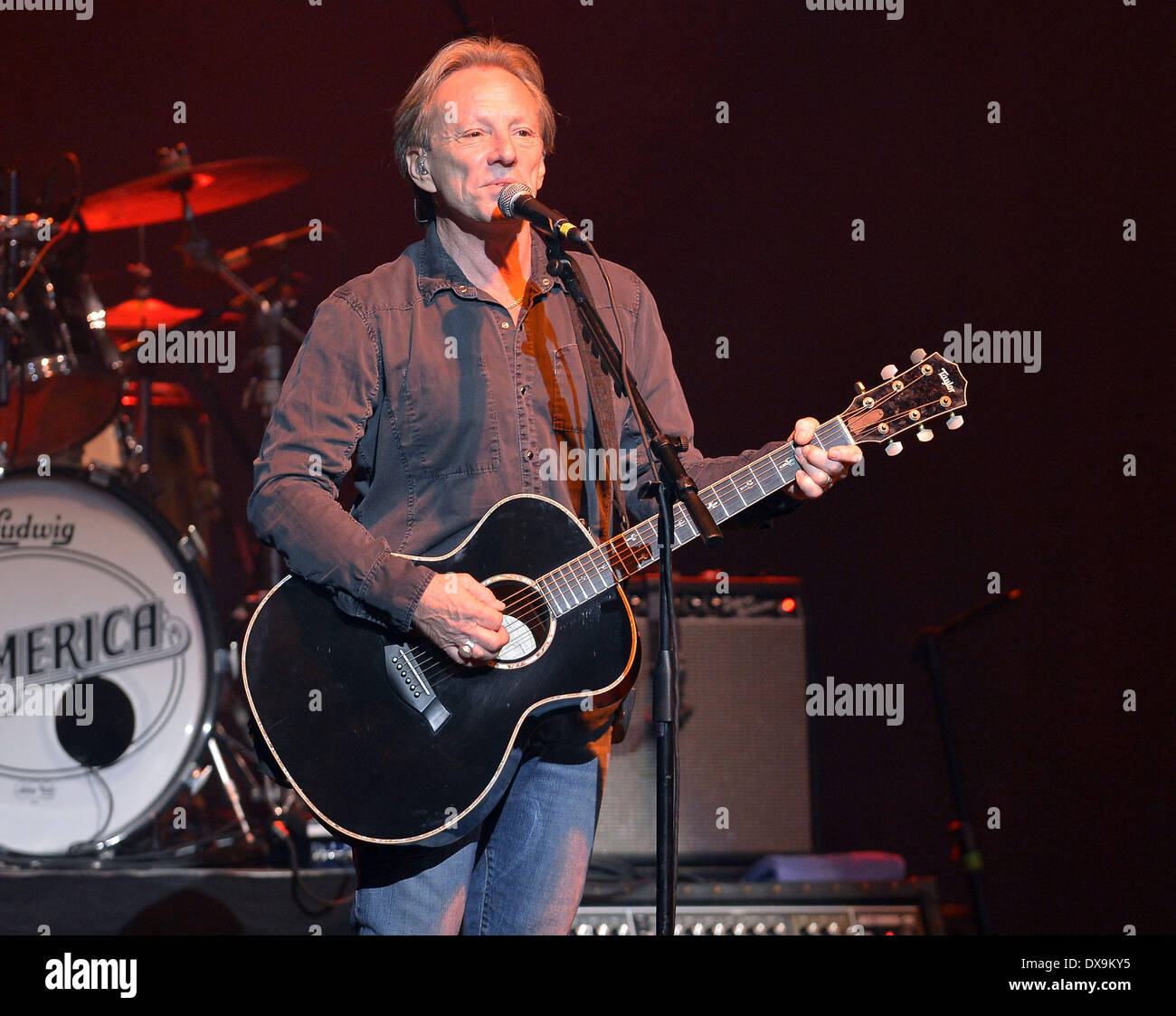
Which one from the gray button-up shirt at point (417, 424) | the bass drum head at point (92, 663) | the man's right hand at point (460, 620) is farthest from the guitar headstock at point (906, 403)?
the bass drum head at point (92, 663)

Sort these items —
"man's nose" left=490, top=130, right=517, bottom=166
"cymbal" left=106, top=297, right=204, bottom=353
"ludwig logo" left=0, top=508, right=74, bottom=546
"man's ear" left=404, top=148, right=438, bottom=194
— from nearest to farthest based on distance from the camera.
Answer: "man's nose" left=490, top=130, right=517, bottom=166, "man's ear" left=404, top=148, right=438, bottom=194, "ludwig logo" left=0, top=508, right=74, bottom=546, "cymbal" left=106, top=297, right=204, bottom=353

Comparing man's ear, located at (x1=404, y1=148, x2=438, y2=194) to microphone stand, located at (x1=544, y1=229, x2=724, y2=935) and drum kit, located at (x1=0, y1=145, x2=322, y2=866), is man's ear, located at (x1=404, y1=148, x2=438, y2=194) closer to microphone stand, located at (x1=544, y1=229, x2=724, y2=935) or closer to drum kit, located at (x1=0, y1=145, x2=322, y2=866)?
microphone stand, located at (x1=544, y1=229, x2=724, y2=935)

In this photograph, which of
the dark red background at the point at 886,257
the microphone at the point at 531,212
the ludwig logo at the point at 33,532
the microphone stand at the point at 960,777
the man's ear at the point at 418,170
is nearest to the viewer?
the microphone at the point at 531,212

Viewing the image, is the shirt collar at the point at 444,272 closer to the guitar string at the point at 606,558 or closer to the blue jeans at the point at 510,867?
the guitar string at the point at 606,558

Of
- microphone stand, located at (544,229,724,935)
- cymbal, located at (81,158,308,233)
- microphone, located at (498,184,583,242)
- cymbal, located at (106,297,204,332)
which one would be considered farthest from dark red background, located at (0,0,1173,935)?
microphone stand, located at (544,229,724,935)

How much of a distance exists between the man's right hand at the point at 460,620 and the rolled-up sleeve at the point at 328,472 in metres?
0.02

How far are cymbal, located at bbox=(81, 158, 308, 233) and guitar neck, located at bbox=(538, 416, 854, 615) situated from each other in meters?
2.90

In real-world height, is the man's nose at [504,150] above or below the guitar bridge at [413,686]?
above

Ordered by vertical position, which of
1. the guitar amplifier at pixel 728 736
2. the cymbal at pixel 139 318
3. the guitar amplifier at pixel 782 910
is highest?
the cymbal at pixel 139 318

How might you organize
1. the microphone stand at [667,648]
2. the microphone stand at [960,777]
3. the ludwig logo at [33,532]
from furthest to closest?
the ludwig logo at [33,532] < the microphone stand at [960,777] < the microphone stand at [667,648]

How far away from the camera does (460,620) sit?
221cm

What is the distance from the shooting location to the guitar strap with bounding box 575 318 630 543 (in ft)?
8.09

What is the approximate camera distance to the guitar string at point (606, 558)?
2324 millimetres

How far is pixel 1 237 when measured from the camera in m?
4.37
